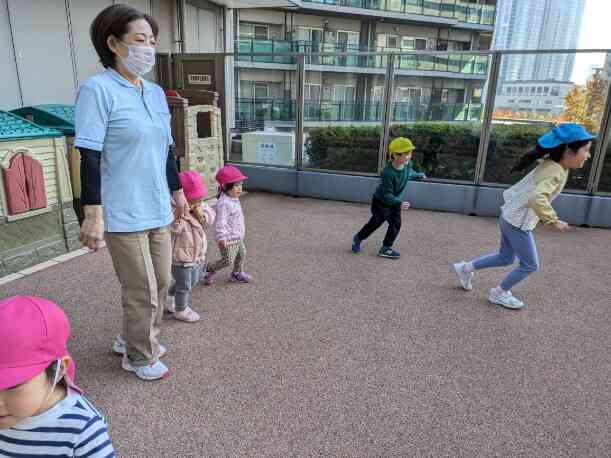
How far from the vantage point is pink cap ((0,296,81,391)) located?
1011 millimetres

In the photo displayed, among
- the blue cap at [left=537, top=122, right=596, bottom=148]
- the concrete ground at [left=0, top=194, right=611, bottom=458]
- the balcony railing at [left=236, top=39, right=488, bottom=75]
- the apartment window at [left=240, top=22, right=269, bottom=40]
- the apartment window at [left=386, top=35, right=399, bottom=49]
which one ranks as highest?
the apartment window at [left=386, top=35, right=399, bottom=49]

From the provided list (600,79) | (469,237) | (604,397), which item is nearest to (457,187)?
(469,237)

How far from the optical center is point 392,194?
484 centimetres

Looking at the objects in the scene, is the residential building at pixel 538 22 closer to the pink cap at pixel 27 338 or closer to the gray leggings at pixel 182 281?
the gray leggings at pixel 182 281

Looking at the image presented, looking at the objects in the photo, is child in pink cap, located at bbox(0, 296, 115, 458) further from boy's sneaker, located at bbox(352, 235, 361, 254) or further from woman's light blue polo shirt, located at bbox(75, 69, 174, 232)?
boy's sneaker, located at bbox(352, 235, 361, 254)

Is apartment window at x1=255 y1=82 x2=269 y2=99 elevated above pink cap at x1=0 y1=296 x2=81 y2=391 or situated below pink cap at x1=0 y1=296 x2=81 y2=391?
above

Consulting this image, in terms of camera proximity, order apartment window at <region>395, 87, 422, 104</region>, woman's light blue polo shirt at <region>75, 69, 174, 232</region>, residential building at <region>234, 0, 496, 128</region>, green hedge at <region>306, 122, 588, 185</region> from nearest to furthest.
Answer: woman's light blue polo shirt at <region>75, 69, 174, 232</region> → green hedge at <region>306, 122, 588, 185</region> → residential building at <region>234, 0, 496, 128</region> → apartment window at <region>395, 87, 422, 104</region>

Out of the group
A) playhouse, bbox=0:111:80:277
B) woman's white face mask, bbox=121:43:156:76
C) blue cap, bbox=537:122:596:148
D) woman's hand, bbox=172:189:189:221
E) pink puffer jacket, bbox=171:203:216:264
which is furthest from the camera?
playhouse, bbox=0:111:80:277

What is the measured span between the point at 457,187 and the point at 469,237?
134 cm

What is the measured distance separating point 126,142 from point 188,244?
1137 millimetres

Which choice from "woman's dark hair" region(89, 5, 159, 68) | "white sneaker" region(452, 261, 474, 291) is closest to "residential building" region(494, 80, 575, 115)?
"white sneaker" region(452, 261, 474, 291)

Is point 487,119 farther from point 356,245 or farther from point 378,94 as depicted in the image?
point 356,245

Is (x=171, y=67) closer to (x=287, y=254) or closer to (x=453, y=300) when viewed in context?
(x=287, y=254)

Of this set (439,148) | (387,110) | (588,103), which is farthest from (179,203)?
(588,103)
